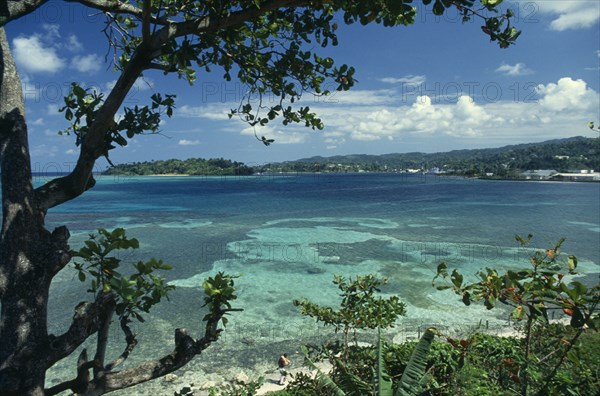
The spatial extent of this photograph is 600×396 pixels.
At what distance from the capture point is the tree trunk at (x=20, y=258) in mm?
2465

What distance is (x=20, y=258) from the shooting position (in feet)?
8.41

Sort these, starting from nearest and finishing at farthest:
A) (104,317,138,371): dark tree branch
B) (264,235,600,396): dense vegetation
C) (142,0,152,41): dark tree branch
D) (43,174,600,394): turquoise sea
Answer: (264,235,600,396): dense vegetation < (142,0,152,41): dark tree branch < (104,317,138,371): dark tree branch < (43,174,600,394): turquoise sea

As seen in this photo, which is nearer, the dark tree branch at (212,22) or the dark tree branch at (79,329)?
the dark tree branch at (79,329)

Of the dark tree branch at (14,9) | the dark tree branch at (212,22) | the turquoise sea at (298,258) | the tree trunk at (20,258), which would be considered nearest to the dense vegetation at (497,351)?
the dark tree branch at (212,22)

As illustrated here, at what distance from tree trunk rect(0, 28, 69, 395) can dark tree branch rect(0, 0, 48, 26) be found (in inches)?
6.7

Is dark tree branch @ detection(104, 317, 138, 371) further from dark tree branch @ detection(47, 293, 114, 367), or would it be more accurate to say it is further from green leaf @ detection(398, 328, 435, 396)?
green leaf @ detection(398, 328, 435, 396)

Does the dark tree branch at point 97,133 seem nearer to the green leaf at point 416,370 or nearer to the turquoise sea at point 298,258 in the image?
the green leaf at point 416,370

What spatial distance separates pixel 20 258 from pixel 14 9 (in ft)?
5.69

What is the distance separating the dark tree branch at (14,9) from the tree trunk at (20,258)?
17 centimetres

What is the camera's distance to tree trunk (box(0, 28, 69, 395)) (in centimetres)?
246

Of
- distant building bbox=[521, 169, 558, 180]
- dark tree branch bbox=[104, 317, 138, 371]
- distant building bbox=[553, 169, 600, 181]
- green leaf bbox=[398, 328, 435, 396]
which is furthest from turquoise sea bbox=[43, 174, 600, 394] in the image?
distant building bbox=[521, 169, 558, 180]

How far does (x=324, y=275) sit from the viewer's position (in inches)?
1093

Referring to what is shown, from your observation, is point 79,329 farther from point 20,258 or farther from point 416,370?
point 416,370

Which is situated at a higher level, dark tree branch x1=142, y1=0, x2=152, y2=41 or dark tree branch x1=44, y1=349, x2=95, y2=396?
dark tree branch x1=142, y1=0, x2=152, y2=41
